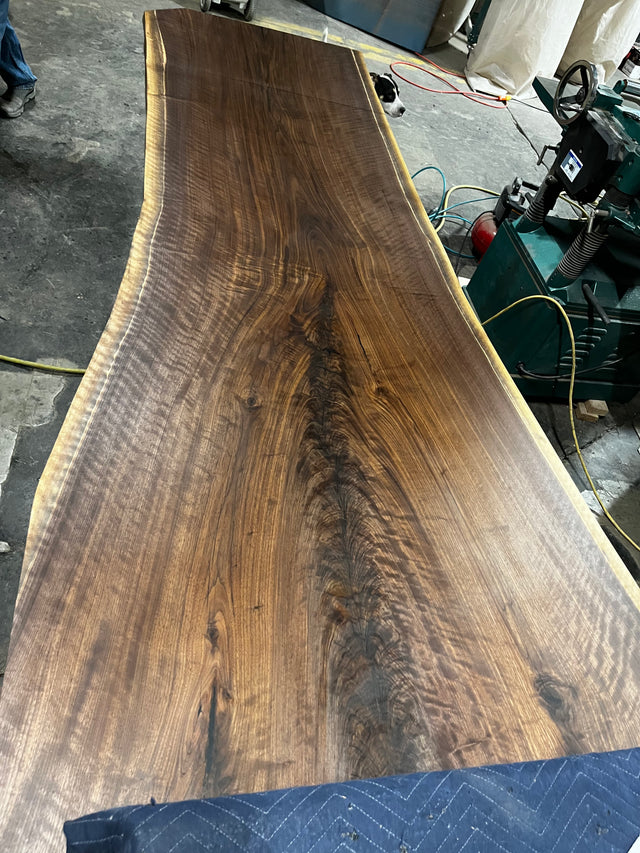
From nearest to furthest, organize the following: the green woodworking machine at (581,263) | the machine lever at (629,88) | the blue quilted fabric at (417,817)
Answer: the blue quilted fabric at (417,817) < the green woodworking machine at (581,263) < the machine lever at (629,88)

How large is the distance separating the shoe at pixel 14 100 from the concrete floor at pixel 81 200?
46 millimetres

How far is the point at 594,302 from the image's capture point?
2064 mm

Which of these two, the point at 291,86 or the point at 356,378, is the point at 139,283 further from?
the point at 291,86

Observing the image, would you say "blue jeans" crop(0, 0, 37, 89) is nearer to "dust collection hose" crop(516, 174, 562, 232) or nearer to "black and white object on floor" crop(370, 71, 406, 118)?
"black and white object on floor" crop(370, 71, 406, 118)

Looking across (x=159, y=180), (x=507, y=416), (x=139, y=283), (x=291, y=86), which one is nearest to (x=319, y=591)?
(x=507, y=416)

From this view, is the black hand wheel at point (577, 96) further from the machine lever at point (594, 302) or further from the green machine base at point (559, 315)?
the machine lever at point (594, 302)

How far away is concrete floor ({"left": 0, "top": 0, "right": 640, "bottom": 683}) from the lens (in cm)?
177

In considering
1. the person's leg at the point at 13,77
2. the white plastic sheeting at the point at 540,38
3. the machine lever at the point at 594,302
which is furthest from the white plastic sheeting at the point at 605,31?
the person's leg at the point at 13,77

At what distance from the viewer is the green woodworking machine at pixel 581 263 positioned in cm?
189

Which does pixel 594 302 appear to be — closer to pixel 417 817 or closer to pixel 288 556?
pixel 288 556

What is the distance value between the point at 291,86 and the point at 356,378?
4.11 ft

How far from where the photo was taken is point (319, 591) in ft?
2.79

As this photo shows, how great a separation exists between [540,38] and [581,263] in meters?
2.89

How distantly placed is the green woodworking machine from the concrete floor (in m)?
0.23
